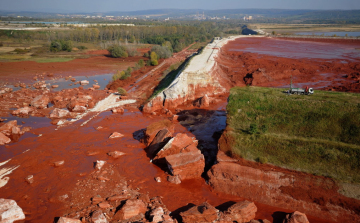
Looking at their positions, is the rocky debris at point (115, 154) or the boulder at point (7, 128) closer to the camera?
the rocky debris at point (115, 154)

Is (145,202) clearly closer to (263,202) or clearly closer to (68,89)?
(263,202)

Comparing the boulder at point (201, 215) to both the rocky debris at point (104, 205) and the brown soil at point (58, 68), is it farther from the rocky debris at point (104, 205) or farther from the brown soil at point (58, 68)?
the brown soil at point (58, 68)

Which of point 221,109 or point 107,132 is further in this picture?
point 221,109

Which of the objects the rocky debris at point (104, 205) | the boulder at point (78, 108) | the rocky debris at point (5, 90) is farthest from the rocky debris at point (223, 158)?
the rocky debris at point (5, 90)

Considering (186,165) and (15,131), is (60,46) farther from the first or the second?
(186,165)

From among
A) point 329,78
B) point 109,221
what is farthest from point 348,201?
point 329,78
